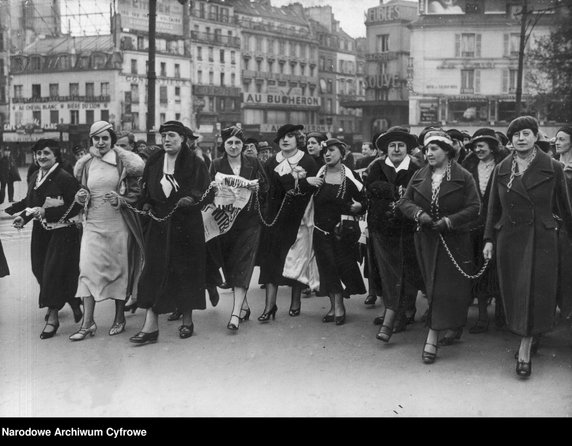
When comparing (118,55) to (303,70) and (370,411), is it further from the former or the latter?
(370,411)

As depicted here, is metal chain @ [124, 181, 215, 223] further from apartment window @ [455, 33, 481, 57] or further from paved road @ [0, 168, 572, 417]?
apartment window @ [455, 33, 481, 57]

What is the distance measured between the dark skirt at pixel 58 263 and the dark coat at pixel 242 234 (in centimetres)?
149

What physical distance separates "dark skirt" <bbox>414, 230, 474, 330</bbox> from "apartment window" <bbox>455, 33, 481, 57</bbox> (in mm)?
49084

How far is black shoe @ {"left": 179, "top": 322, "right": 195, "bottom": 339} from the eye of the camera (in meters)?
7.43

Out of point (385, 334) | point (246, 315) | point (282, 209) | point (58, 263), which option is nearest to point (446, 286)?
point (385, 334)

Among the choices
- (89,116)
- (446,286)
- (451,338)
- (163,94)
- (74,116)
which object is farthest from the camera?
(163,94)

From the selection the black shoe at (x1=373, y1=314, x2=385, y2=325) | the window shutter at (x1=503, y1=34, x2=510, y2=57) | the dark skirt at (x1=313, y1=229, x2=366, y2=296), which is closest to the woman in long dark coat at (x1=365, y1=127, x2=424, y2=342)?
the black shoe at (x1=373, y1=314, x2=385, y2=325)

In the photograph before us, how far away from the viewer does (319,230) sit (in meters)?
8.09

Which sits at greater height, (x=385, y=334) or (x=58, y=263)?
(x=58, y=263)

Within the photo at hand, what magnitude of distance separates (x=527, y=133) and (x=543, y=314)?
1477mm

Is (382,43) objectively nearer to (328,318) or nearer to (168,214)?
(328,318)

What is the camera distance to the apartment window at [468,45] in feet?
173

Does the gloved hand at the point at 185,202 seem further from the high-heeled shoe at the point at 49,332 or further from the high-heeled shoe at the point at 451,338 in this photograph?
the high-heeled shoe at the point at 451,338

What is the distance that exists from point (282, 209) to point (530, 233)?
9.57 feet
